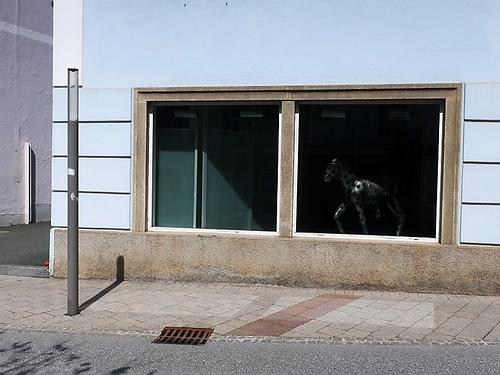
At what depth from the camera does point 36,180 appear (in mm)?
13039

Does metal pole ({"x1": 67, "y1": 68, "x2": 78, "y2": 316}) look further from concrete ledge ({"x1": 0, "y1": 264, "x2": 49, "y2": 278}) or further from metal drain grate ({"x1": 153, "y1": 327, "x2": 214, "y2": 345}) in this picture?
concrete ledge ({"x1": 0, "y1": 264, "x2": 49, "y2": 278})

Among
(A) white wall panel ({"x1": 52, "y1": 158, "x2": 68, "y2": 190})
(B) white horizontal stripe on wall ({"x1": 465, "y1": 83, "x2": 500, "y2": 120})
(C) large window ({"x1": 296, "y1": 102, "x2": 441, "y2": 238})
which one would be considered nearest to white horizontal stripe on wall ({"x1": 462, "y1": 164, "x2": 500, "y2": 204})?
(C) large window ({"x1": 296, "y1": 102, "x2": 441, "y2": 238})

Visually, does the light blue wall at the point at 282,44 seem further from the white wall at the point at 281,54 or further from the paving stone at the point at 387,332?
the paving stone at the point at 387,332

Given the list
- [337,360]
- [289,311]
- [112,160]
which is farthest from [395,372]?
[112,160]

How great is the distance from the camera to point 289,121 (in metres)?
7.18

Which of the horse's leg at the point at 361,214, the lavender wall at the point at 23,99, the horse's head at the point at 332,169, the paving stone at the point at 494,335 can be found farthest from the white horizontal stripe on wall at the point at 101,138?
the lavender wall at the point at 23,99

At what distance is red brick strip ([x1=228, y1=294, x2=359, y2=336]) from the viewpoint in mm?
5378

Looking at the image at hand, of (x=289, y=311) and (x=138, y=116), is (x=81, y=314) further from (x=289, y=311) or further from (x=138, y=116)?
(x=138, y=116)

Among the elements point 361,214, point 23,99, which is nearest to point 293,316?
point 361,214

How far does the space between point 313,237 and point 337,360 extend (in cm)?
271

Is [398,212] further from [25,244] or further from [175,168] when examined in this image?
[25,244]

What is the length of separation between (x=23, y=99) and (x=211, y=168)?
6911mm

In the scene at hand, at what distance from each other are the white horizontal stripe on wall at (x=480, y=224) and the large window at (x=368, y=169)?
16.6 inches

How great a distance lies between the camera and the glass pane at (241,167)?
747 cm
